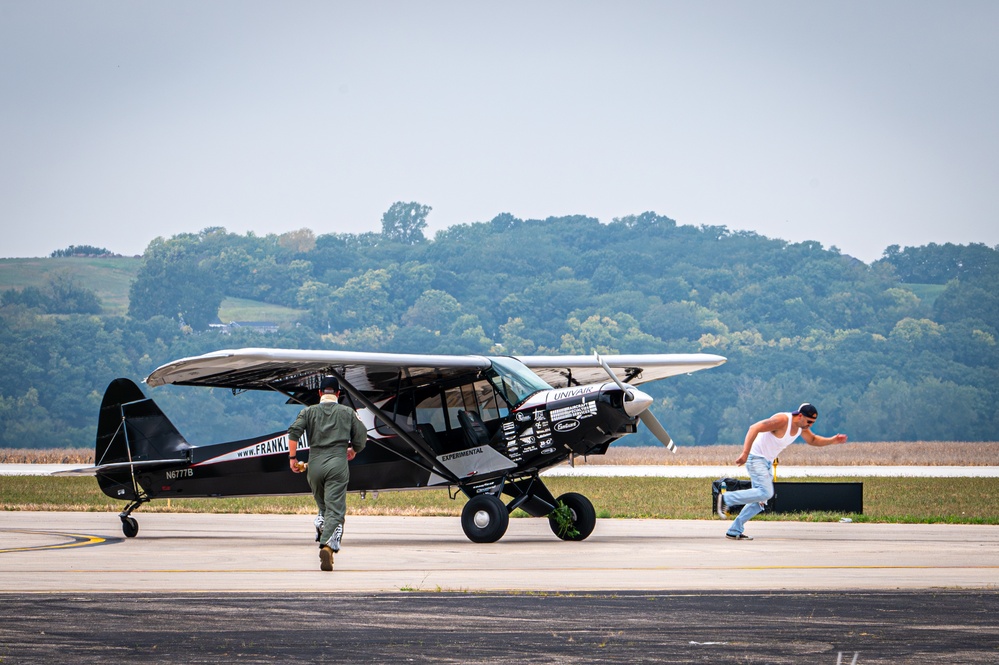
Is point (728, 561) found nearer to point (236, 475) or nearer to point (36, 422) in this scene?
point (236, 475)

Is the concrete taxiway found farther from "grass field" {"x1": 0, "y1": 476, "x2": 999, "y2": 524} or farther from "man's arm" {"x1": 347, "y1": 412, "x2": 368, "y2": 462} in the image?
"grass field" {"x1": 0, "y1": 476, "x2": 999, "y2": 524}

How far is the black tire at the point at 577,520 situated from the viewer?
57.4ft

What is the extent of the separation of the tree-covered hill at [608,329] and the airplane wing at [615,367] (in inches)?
4566

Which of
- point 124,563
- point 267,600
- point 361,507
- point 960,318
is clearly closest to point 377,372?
point 124,563

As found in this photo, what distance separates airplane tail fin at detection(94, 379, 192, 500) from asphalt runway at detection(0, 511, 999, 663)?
2.12m

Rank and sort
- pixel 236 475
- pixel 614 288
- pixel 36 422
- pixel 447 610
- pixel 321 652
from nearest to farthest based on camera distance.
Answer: pixel 321 652 < pixel 447 610 < pixel 236 475 < pixel 36 422 < pixel 614 288

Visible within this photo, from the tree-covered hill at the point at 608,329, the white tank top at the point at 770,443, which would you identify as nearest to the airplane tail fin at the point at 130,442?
the white tank top at the point at 770,443

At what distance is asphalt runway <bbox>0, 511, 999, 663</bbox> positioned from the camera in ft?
27.2

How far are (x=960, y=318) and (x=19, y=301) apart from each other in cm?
12465

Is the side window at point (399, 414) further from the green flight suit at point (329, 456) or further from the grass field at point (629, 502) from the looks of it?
Answer: the green flight suit at point (329, 456)

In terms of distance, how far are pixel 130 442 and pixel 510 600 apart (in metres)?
11.3

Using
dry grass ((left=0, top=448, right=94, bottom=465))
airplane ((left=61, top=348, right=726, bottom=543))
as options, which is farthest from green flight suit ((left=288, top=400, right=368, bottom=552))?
dry grass ((left=0, top=448, right=94, bottom=465))

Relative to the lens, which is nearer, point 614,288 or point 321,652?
point 321,652

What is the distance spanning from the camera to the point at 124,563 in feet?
46.7
